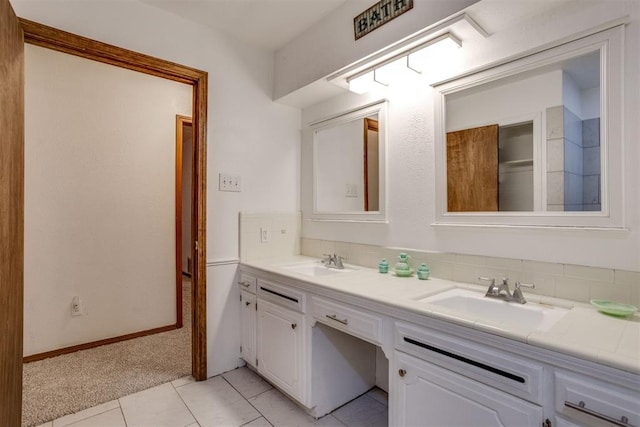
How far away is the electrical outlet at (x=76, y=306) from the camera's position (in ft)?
8.33

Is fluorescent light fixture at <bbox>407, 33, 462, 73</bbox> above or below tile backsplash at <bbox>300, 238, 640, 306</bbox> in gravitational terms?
above

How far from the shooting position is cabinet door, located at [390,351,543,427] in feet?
3.24

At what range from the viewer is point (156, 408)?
183cm

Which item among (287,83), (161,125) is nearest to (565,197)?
(287,83)

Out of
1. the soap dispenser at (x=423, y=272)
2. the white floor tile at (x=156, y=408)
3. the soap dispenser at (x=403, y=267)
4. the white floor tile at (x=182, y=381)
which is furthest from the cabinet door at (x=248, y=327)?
the soap dispenser at (x=423, y=272)

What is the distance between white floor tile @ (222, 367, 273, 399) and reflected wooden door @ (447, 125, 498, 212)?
5.04 ft

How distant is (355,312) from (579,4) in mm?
1508

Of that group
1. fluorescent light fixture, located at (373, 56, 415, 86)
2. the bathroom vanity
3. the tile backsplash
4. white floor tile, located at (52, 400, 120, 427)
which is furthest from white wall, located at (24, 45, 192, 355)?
the tile backsplash

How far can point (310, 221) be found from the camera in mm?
2523

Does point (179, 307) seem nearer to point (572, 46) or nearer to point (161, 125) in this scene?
point (161, 125)

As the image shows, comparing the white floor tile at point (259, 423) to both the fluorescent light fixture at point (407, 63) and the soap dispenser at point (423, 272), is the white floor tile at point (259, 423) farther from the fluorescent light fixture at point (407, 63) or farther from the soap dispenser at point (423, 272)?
the fluorescent light fixture at point (407, 63)

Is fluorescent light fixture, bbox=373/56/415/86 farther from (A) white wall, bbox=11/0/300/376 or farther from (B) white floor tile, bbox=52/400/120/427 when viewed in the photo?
(B) white floor tile, bbox=52/400/120/427

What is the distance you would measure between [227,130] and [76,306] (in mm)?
Answer: 1822

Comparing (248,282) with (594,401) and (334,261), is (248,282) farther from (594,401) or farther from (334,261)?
(594,401)
